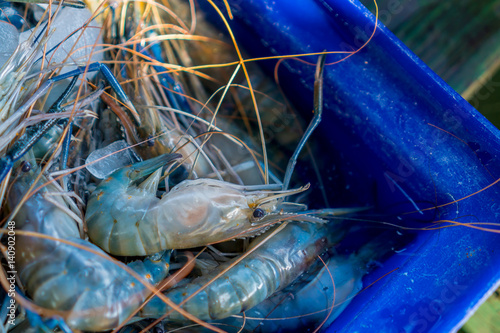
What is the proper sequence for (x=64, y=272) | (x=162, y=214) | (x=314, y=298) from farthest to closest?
1. (x=314, y=298)
2. (x=162, y=214)
3. (x=64, y=272)

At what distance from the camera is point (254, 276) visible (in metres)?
0.84

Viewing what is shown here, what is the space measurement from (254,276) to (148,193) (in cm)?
30

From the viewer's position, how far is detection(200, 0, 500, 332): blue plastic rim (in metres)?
0.73

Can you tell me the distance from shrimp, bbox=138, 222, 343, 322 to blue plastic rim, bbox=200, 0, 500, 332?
0.50 ft

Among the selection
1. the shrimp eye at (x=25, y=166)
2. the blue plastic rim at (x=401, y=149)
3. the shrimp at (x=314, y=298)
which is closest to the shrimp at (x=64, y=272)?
the shrimp eye at (x=25, y=166)

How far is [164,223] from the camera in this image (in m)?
0.80

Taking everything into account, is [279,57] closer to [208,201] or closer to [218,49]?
[218,49]

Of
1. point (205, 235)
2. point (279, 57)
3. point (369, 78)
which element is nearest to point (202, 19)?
point (279, 57)

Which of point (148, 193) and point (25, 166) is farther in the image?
point (148, 193)

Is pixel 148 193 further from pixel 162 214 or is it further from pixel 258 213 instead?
pixel 258 213

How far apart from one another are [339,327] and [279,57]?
2.09ft

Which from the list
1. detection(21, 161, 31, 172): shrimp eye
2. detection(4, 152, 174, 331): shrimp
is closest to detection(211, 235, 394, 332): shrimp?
detection(4, 152, 174, 331): shrimp

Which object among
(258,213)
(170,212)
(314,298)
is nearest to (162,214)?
(170,212)

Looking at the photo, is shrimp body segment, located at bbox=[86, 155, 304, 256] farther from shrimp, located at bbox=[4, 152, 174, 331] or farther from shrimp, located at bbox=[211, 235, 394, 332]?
shrimp, located at bbox=[211, 235, 394, 332]
